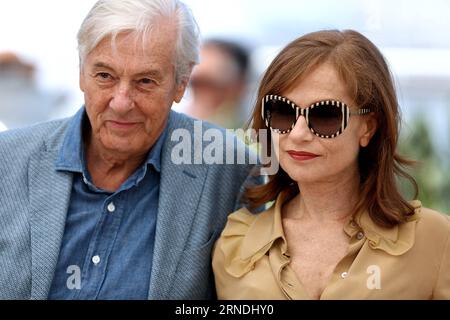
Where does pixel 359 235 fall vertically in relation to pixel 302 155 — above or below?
below

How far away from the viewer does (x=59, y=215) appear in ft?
8.84

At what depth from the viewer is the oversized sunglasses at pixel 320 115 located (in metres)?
2.46

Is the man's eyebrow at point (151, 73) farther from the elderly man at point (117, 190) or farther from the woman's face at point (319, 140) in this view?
the woman's face at point (319, 140)

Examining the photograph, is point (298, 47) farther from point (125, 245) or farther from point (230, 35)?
point (230, 35)

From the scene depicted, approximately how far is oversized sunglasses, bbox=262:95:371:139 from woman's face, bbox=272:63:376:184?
15mm

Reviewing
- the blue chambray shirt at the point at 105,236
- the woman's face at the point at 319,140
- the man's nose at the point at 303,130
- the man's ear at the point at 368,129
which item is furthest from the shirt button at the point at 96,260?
the man's ear at the point at 368,129

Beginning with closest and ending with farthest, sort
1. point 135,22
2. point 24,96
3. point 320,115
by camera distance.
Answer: point 320,115, point 135,22, point 24,96

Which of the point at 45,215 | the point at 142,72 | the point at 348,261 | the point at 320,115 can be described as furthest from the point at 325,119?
the point at 45,215

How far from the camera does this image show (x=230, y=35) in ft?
18.1

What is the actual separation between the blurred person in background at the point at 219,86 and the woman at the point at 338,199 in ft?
7.79

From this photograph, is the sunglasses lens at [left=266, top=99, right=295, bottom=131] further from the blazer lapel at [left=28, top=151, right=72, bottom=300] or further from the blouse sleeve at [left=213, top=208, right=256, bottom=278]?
the blazer lapel at [left=28, top=151, right=72, bottom=300]

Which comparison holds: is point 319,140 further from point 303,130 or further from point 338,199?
point 338,199

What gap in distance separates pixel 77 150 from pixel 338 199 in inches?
38.3

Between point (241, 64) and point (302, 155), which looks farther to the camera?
point (241, 64)
